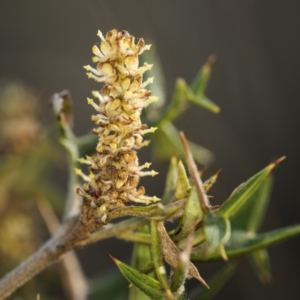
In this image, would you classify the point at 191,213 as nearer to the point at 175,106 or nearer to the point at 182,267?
the point at 182,267

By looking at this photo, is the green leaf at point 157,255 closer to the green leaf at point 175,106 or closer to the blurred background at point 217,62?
the green leaf at point 175,106

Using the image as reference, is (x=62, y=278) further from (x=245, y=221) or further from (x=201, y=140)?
(x=201, y=140)

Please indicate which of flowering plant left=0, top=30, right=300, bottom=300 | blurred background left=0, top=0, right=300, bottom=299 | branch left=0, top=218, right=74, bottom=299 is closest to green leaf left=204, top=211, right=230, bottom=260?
flowering plant left=0, top=30, right=300, bottom=300

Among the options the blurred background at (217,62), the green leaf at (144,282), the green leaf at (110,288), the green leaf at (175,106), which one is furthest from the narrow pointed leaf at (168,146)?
the blurred background at (217,62)

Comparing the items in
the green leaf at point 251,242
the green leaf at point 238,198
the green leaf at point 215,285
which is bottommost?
the green leaf at point 215,285

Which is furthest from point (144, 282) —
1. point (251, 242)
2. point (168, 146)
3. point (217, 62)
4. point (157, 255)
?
point (217, 62)

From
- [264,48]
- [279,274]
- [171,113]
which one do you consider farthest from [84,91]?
[171,113]

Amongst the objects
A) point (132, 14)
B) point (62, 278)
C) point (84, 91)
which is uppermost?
point (132, 14)
